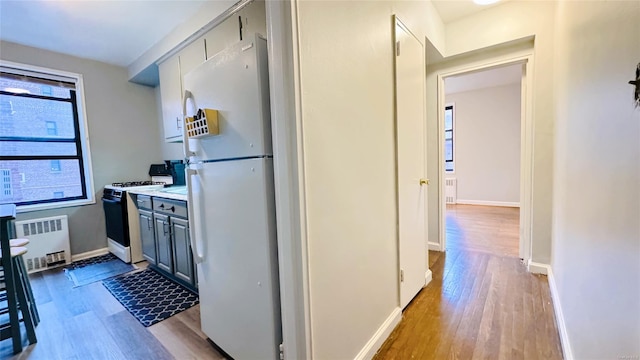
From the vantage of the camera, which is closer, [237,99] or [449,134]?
[237,99]

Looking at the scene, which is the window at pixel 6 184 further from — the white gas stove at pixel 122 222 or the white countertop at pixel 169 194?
the white countertop at pixel 169 194

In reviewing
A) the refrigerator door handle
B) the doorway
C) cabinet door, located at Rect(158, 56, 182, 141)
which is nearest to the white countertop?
the refrigerator door handle

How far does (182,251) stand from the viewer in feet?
7.45

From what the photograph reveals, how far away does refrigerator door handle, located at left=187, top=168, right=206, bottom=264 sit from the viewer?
5.05ft

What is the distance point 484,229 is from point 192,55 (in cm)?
448

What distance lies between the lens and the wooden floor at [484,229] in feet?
10.4

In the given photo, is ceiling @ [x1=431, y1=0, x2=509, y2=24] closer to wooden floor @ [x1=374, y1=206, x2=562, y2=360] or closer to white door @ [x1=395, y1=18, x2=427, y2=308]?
white door @ [x1=395, y1=18, x2=427, y2=308]

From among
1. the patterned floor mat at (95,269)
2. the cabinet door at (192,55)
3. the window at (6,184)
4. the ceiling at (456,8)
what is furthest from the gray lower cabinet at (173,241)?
the ceiling at (456,8)

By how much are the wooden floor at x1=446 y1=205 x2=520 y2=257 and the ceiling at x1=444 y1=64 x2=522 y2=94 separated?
8.31 ft

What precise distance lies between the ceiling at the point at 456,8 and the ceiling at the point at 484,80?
2234 millimetres

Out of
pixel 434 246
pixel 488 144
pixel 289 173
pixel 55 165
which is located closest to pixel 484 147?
pixel 488 144

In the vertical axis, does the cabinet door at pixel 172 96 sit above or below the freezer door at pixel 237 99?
above

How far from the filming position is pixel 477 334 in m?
1.64

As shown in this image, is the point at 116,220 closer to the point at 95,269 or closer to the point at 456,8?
the point at 95,269
